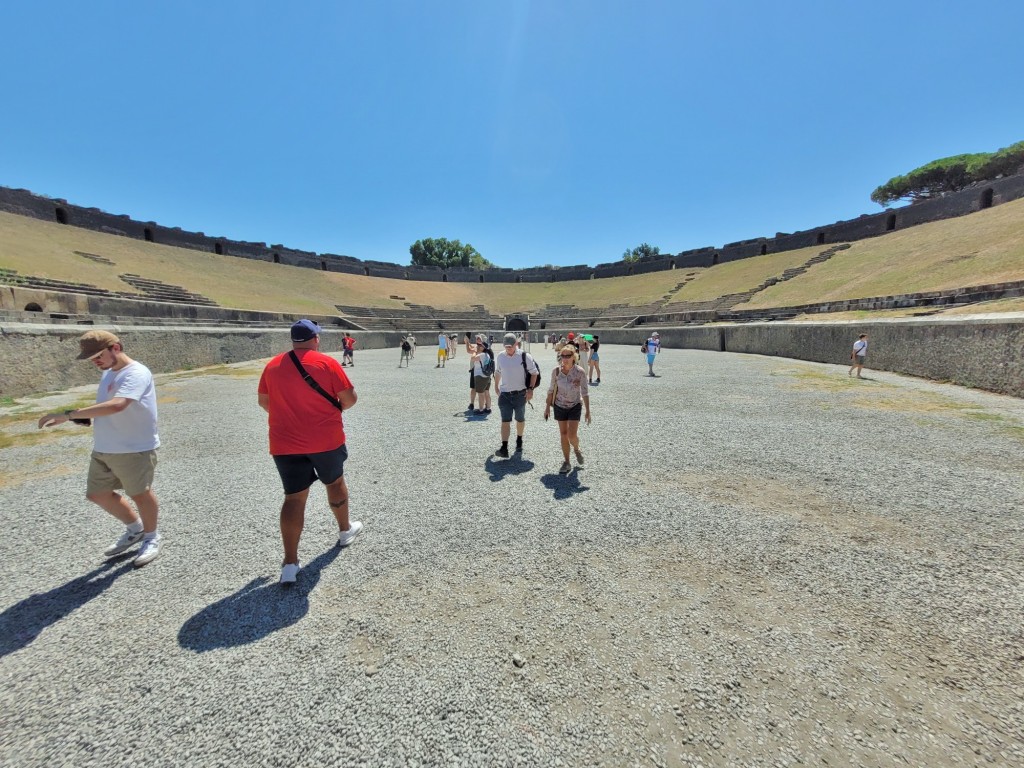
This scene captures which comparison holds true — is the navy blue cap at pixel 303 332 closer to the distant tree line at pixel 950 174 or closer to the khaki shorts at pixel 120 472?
the khaki shorts at pixel 120 472

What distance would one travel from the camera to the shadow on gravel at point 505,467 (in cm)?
482

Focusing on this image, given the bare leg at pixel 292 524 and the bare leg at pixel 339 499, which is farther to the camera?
the bare leg at pixel 339 499

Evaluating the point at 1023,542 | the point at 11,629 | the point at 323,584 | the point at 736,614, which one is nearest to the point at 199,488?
the point at 11,629

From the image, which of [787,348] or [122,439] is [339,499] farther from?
[787,348]

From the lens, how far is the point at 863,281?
78.2ft

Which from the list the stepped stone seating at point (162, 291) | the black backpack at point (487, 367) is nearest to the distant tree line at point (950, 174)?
the black backpack at point (487, 367)

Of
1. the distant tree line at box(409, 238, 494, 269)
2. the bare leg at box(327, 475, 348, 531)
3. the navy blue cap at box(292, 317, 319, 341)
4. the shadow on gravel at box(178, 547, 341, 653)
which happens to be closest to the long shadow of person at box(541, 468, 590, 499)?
the bare leg at box(327, 475, 348, 531)

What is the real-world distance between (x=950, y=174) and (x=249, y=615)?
76.1m

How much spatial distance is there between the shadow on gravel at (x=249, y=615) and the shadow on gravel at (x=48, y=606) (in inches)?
33.6

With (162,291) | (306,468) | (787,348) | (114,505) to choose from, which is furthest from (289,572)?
(162,291)

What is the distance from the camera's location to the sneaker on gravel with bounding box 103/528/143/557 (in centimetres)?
311

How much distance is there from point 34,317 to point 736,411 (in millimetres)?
19689

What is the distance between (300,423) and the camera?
2.81 m

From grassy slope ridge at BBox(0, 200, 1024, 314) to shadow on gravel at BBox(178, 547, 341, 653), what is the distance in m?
23.8
